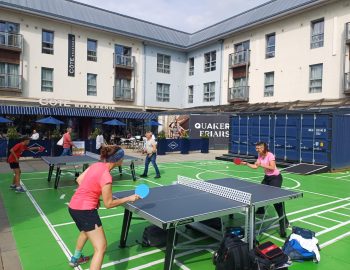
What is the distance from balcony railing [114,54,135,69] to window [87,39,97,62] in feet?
6.93

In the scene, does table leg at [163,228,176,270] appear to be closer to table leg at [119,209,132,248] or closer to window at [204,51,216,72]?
table leg at [119,209,132,248]

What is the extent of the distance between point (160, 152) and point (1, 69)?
1543cm

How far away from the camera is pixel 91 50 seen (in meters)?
31.6

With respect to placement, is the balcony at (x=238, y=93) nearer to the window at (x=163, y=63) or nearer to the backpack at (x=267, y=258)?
the window at (x=163, y=63)

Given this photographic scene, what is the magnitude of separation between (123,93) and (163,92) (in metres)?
5.21

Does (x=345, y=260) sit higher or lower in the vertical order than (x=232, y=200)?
lower

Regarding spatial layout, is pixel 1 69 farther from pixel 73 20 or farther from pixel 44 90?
pixel 73 20

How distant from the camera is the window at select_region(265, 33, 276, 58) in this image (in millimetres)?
28578

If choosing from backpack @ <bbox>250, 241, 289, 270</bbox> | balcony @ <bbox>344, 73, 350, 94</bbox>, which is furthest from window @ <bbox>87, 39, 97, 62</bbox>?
backpack @ <bbox>250, 241, 289, 270</bbox>

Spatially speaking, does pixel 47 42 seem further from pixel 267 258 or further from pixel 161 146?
pixel 267 258

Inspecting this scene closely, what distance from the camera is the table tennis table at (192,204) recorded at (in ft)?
14.4

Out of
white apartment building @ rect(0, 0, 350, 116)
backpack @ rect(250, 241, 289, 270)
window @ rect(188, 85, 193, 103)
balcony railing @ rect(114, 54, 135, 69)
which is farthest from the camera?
window @ rect(188, 85, 193, 103)

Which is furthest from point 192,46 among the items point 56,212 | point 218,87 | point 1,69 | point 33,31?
point 56,212

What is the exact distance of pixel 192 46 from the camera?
36.6 meters
